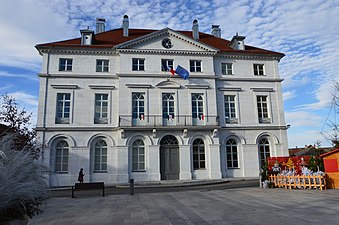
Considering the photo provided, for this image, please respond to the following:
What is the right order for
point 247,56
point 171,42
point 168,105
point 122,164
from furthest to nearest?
point 247,56 → point 171,42 → point 168,105 → point 122,164

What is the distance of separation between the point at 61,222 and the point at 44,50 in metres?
19.8

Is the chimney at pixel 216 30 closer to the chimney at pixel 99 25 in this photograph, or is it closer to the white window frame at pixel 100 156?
the chimney at pixel 99 25

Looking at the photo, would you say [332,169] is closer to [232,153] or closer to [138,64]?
[232,153]

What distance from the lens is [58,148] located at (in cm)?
2178

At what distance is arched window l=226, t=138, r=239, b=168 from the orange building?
1050 cm

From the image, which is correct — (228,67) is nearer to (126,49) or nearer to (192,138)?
(192,138)

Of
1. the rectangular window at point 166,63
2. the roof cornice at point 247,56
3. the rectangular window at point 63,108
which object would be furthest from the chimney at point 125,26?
the roof cornice at point 247,56

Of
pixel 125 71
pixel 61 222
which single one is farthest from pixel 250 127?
pixel 61 222

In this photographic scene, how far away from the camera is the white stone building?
21.8 m

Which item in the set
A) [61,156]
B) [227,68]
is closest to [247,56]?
[227,68]

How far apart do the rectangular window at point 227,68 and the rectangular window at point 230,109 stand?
2.49 metres

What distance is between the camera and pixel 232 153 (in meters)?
23.7

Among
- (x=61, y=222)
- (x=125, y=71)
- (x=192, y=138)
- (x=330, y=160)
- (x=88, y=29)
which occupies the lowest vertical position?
(x=61, y=222)

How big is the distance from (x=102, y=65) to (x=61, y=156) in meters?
8.86
